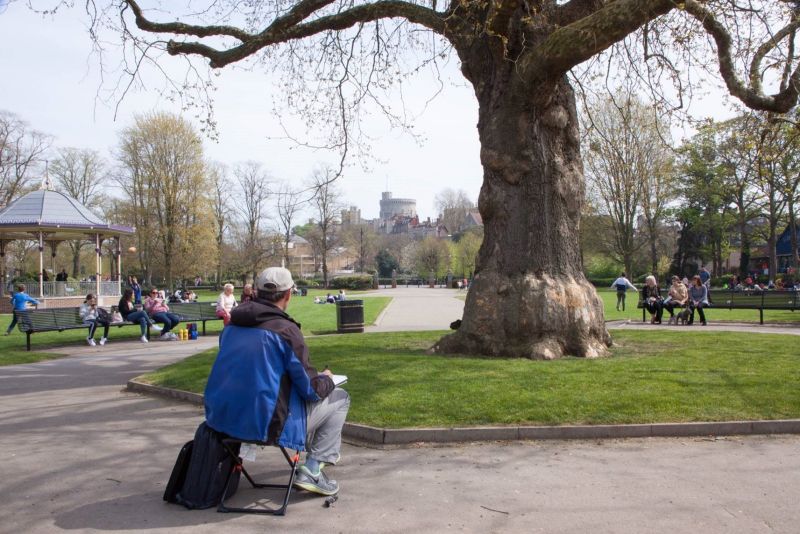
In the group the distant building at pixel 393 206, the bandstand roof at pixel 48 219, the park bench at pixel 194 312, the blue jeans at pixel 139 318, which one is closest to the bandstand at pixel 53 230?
the bandstand roof at pixel 48 219

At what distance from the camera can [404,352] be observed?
11258 mm

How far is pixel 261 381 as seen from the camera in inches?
162

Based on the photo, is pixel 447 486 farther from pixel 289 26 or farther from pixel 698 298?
pixel 698 298

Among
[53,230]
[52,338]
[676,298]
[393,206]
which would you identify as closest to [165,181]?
[53,230]

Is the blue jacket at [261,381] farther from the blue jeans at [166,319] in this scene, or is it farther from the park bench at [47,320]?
the blue jeans at [166,319]

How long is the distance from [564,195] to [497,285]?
188 centimetres

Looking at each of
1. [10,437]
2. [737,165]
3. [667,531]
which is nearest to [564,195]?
[667,531]

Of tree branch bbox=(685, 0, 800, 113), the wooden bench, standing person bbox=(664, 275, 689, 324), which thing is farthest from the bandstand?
tree branch bbox=(685, 0, 800, 113)

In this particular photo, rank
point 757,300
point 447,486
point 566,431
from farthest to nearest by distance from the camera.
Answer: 1. point 757,300
2. point 566,431
3. point 447,486

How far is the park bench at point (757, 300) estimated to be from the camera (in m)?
19.0

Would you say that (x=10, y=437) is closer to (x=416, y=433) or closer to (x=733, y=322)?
(x=416, y=433)

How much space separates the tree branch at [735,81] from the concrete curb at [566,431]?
5.45m

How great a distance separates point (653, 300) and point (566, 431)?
602 inches

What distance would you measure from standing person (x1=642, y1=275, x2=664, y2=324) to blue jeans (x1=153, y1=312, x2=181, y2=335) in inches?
553
